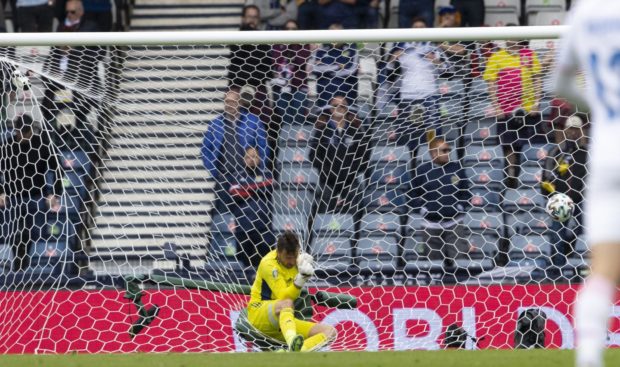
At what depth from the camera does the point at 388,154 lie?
10.2 metres

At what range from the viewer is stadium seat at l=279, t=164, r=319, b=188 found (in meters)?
10.2

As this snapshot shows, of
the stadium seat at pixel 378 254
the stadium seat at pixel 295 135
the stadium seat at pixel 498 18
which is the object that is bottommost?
the stadium seat at pixel 378 254

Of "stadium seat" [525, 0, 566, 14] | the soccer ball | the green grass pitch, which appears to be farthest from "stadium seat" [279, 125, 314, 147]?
"stadium seat" [525, 0, 566, 14]

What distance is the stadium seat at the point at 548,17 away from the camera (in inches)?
564

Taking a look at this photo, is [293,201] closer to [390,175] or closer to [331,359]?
[390,175]

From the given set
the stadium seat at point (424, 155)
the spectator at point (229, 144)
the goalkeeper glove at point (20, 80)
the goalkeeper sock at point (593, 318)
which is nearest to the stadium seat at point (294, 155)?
the spectator at point (229, 144)

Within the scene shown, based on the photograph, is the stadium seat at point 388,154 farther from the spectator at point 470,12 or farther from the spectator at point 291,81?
the spectator at point 470,12

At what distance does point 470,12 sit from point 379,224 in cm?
443

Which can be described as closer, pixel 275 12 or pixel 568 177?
pixel 568 177

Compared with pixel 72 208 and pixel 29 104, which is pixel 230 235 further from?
pixel 29 104

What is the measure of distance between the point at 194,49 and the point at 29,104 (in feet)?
4.56

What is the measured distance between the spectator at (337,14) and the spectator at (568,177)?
146 inches

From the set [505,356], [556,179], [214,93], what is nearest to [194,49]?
[214,93]

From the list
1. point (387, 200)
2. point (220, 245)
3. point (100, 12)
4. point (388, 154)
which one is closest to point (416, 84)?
point (388, 154)
